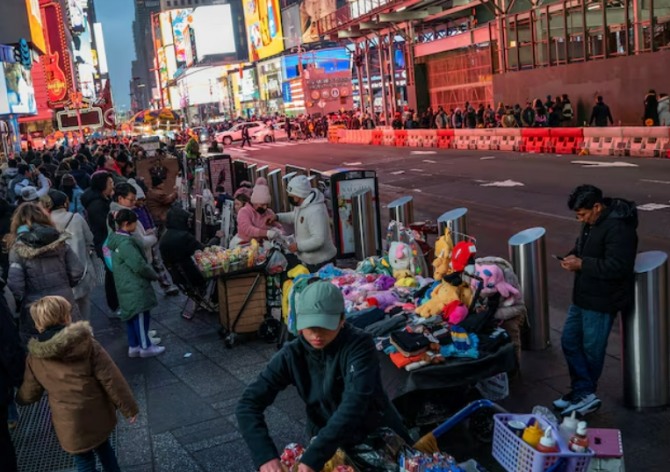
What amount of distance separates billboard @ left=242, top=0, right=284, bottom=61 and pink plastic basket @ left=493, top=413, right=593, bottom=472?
4718 inches

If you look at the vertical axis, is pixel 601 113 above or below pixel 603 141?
above

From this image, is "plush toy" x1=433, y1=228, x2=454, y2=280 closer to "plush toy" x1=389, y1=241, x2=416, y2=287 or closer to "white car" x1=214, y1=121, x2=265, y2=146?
"plush toy" x1=389, y1=241, x2=416, y2=287

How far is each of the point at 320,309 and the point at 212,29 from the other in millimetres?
204032

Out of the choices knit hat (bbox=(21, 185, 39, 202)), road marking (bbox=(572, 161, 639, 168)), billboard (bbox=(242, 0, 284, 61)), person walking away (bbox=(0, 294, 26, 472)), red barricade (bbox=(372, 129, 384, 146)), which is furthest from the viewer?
billboard (bbox=(242, 0, 284, 61))

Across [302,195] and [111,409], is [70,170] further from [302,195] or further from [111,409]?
[111,409]

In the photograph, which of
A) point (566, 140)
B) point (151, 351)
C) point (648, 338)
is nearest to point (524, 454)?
point (648, 338)

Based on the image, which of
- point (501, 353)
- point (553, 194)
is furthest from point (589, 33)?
point (501, 353)

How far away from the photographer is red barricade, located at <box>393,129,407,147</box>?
1642 inches

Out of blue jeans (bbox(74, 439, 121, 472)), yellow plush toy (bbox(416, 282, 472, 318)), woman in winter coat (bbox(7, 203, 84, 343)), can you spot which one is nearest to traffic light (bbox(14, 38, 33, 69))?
woman in winter coat (bbox(7, 203, 84, 343))

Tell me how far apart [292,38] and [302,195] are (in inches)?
4529

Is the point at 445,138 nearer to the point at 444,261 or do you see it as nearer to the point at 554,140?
the point at 554,140

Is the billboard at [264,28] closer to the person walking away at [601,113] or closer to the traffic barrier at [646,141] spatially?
the person walking away at [601,113]

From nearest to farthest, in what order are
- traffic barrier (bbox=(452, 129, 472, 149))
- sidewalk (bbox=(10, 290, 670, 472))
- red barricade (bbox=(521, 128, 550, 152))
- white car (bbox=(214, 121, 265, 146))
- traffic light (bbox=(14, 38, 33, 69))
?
1. sidewalk (bbox=(10, 290, 670, 472))
2. red barricade (bbox=(521, 128, 550, 152))
3. traffic barrier (bbox=(452, 129, 472, 149))
4. traffic light (bbox=(14, 38, 33, 69))
5. white car (bbox=(214, 121, 265, 146))

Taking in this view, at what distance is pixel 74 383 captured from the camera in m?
5.16
